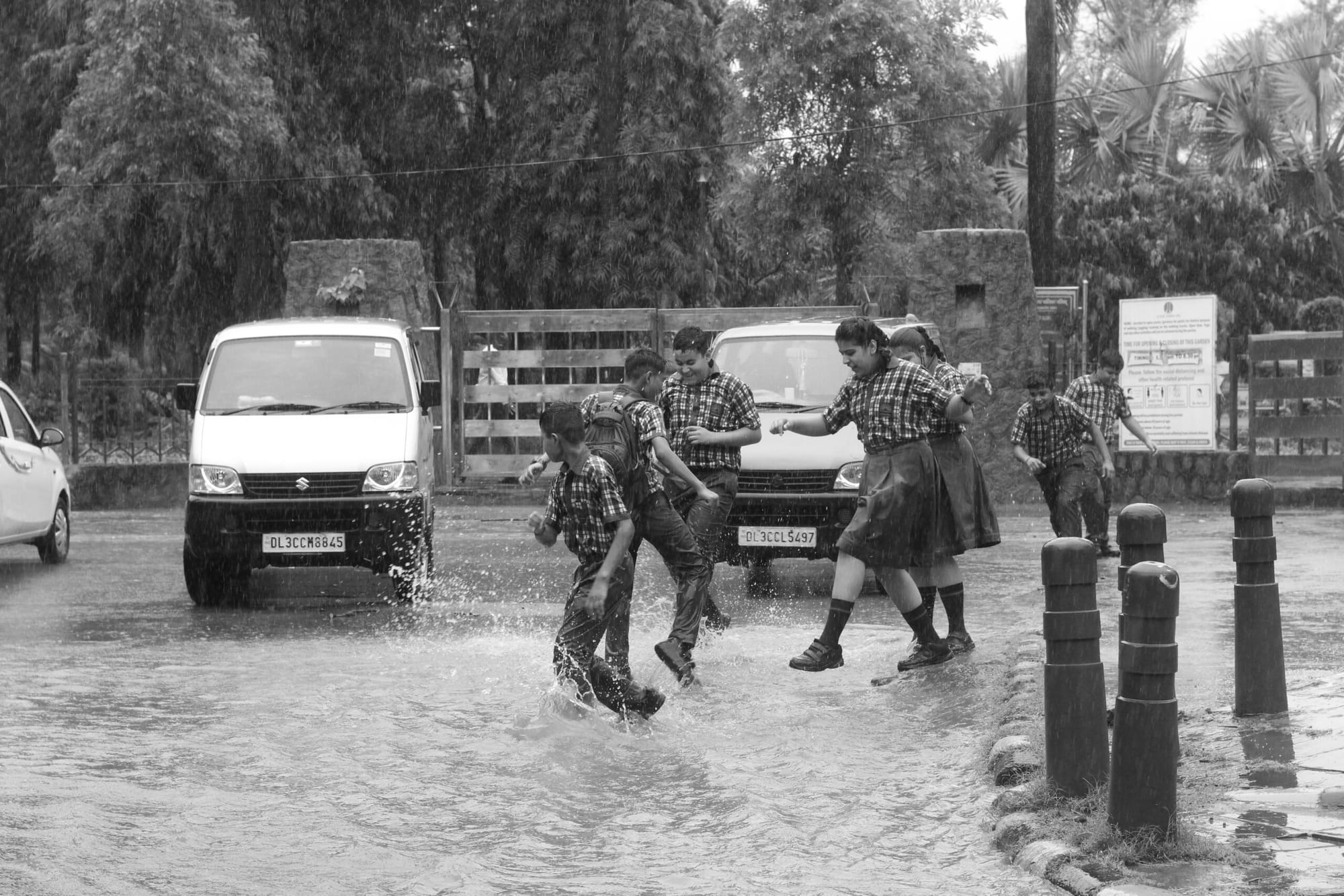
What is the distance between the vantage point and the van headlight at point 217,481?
12188 millimetres

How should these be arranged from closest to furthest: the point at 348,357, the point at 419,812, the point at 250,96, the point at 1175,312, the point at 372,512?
the point at 419,812
the point at 372,512
the point at 348,357
the point at 1175,312
the point at 250,96

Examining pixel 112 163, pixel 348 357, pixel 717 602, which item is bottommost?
pixel 717 602

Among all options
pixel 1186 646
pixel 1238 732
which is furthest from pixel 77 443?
pixel 1238 732

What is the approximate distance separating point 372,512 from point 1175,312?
10885 mm

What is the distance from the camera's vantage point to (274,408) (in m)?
12.9

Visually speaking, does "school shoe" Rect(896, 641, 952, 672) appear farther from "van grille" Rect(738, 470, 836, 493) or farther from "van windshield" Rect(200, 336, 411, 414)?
"van windshield" Rect(200, 336, 411, 414)

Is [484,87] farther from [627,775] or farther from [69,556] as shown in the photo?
[627,775]

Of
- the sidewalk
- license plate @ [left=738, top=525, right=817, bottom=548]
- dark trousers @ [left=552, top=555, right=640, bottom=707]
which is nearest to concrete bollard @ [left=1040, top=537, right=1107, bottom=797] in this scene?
the sidewalk

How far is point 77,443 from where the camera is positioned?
70.2ft

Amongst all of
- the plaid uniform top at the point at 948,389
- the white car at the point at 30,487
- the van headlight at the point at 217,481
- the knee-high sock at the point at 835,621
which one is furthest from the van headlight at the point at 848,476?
the white car at the point at 30,487

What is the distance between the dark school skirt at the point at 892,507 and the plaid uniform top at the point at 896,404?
2.7 inches

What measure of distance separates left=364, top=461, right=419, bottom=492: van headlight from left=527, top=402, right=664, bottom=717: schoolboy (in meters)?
4.58

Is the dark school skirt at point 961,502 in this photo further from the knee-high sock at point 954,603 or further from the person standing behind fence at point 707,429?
the person standing behind fence at point 707,429

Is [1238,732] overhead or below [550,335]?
below
